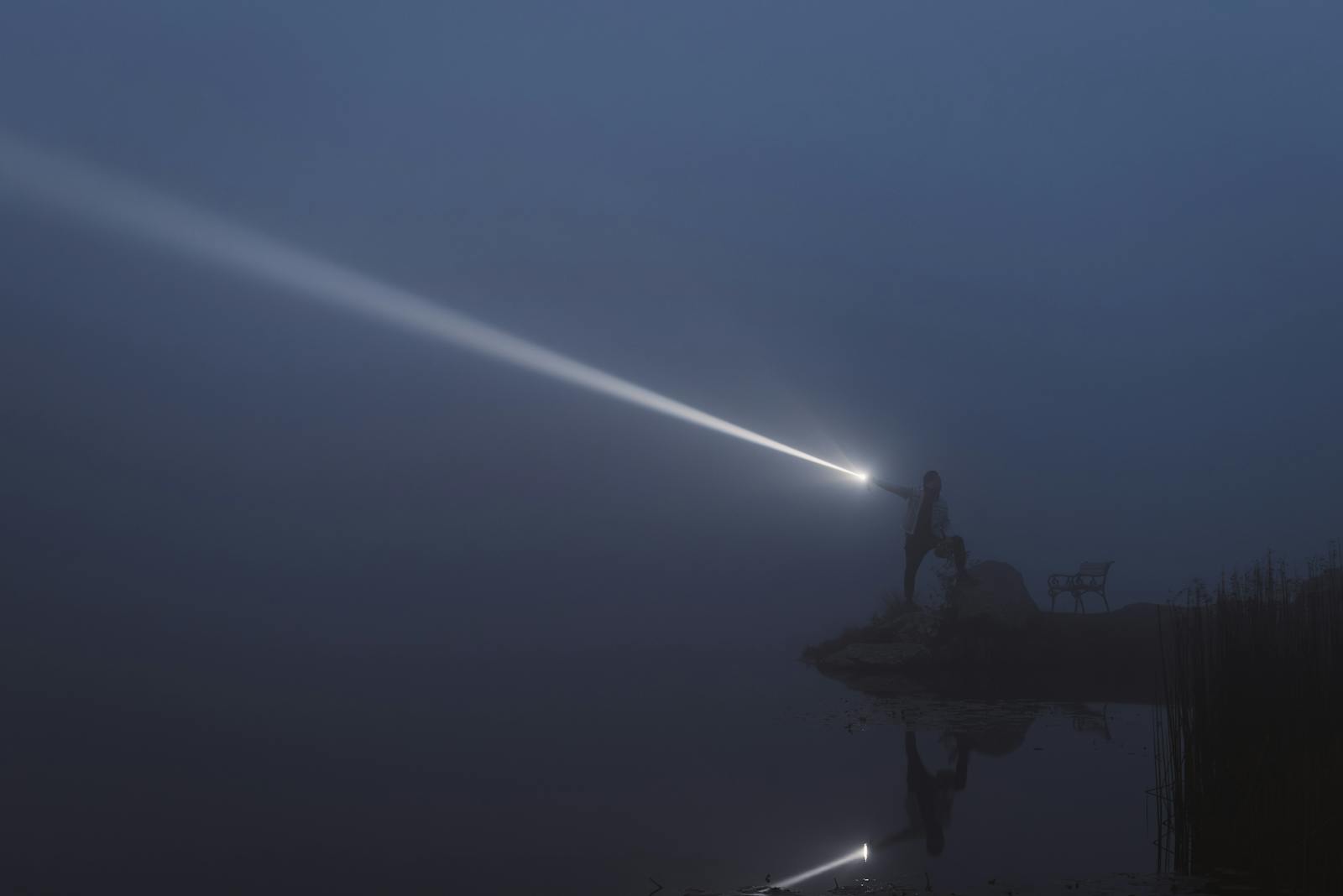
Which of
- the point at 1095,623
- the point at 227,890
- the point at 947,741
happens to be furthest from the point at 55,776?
the point at 1095,623

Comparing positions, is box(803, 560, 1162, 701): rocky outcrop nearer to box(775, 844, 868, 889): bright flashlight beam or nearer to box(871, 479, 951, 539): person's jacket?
box(871, 479, 951, 539): person's jacket

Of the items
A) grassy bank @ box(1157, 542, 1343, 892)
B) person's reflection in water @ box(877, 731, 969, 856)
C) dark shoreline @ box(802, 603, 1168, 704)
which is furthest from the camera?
dark shoreline @ box(802, 603, 1168, 704)

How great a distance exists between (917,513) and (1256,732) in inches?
596

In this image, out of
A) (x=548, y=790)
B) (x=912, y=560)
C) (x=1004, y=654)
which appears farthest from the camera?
(x=912, y=560)

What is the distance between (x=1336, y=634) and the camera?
803cm

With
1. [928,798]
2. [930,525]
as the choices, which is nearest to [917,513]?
[930,525]

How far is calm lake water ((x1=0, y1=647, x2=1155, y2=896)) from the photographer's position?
8.43 metres

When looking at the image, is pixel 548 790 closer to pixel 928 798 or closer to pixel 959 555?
pixel 928 798

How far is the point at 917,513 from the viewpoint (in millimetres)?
22875

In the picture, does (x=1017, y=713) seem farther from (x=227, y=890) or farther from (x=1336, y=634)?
(x=227, y=890)

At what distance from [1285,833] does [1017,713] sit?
841cm

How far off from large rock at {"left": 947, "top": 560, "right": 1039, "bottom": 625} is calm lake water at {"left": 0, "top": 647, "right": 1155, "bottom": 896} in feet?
14.3

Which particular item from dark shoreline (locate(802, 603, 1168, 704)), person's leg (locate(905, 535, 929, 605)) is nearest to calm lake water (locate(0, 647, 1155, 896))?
dark shoreline (locate(802, 603, 1168, 704))

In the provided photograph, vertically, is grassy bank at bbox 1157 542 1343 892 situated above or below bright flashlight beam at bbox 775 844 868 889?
above
